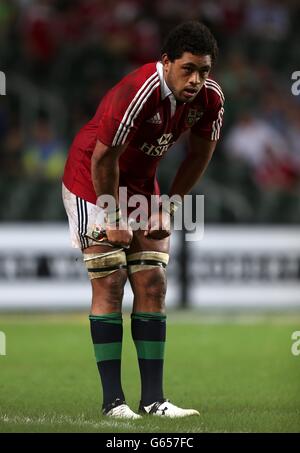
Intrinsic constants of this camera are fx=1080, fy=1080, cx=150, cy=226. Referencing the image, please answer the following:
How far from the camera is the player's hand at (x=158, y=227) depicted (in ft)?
19.7

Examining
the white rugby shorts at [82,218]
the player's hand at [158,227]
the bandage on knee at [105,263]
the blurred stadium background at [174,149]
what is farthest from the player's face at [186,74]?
the blurred stadium background at [174,149]

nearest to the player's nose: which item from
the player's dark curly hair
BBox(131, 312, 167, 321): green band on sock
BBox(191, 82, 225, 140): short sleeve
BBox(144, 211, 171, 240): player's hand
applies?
the player's dark curly hair

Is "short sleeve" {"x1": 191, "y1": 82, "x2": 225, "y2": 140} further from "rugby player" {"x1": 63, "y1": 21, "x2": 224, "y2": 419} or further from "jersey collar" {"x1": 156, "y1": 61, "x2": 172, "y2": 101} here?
"jersey collar" {"x1": 156, "y1": 61, "x2": 172, "y2": 101}

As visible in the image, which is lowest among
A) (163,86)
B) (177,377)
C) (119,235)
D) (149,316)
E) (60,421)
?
(177,377)

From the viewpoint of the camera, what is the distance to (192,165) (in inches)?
250

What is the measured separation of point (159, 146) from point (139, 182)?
30cm

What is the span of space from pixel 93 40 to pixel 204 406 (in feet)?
33.4

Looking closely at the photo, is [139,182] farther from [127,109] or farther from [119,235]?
[127,109]

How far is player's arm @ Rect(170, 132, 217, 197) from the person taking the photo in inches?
248

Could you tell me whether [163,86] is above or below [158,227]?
above

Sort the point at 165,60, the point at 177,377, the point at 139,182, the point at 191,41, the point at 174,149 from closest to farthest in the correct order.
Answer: the point at 191,41 < the point at 165,60 < the point at 139,182 < the point at 177,377 < the point at 174,149

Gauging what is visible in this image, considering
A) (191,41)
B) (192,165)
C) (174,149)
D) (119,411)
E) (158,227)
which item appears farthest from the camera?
(174,149)

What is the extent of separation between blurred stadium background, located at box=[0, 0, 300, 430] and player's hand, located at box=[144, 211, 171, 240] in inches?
171

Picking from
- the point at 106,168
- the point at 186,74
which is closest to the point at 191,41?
the point at 186,74
